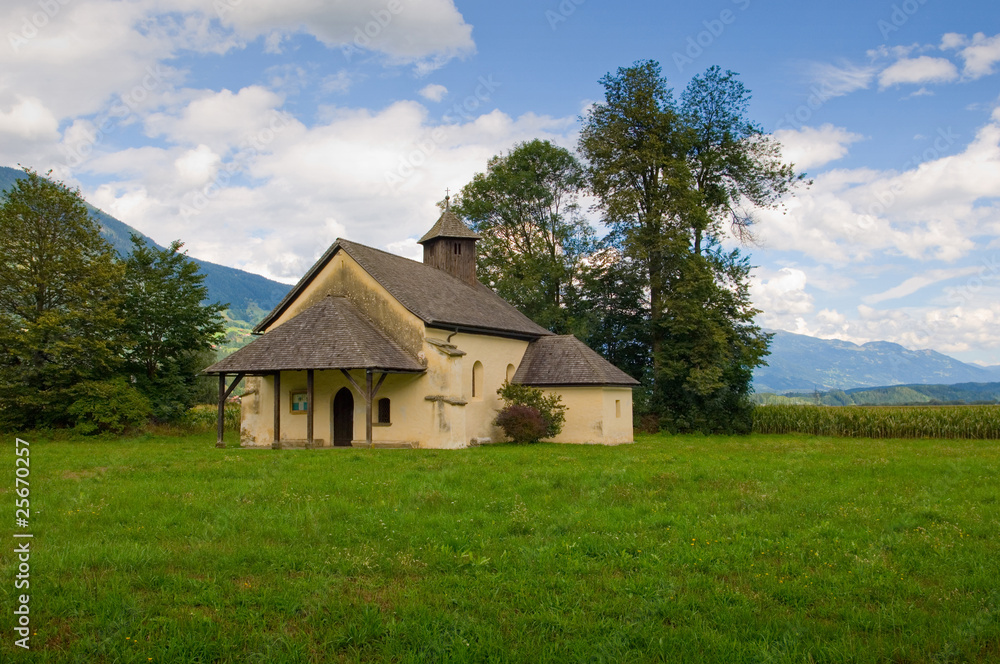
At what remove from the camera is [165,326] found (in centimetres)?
3247

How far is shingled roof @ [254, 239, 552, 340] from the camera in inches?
1023

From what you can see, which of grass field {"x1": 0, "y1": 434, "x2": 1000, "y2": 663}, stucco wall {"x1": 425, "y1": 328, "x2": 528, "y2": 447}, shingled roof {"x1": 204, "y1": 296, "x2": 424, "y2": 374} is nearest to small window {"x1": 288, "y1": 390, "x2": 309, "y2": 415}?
shingled roof {"x1": 204, "y1": 296, "x2": 424, "y2": 374}

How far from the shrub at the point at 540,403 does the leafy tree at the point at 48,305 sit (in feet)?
53.3

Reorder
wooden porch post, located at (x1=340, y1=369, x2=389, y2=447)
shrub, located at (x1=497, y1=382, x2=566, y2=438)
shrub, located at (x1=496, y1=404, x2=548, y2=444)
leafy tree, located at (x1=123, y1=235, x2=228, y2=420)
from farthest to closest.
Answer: leafy tree, located at (x1=123, y1=235, x2=228, y2=420) < shrub, located at (x1=497, y1=382, x2=566, y2=438) < shrub, located at (x1=496, y1=404, x2=548, y2=444) < wooden porch post, located at (x1=340, y1=369, x2=389, y2=447)

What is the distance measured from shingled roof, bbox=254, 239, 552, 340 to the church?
8 cm

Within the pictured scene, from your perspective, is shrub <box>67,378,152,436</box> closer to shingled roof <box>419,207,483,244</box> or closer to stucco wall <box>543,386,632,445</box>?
shingled roof <box>419,207,483,244</box>

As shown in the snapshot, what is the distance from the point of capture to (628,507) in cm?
1045

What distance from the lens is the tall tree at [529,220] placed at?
42875 mm

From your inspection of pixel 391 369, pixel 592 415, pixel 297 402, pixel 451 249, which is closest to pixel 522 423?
pixel 592 415

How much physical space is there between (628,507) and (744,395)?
1138 inches

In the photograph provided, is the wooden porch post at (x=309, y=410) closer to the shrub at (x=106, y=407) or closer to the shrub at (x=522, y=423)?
the shrub at (x=522, y=423)

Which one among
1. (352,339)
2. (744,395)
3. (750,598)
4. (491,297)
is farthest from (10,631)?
(744,395)

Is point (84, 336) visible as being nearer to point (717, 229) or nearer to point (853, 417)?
point (717, 229)

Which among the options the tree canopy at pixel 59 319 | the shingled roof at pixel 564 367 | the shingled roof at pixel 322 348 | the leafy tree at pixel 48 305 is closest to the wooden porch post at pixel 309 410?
the shingled roof at pixel 322 348
